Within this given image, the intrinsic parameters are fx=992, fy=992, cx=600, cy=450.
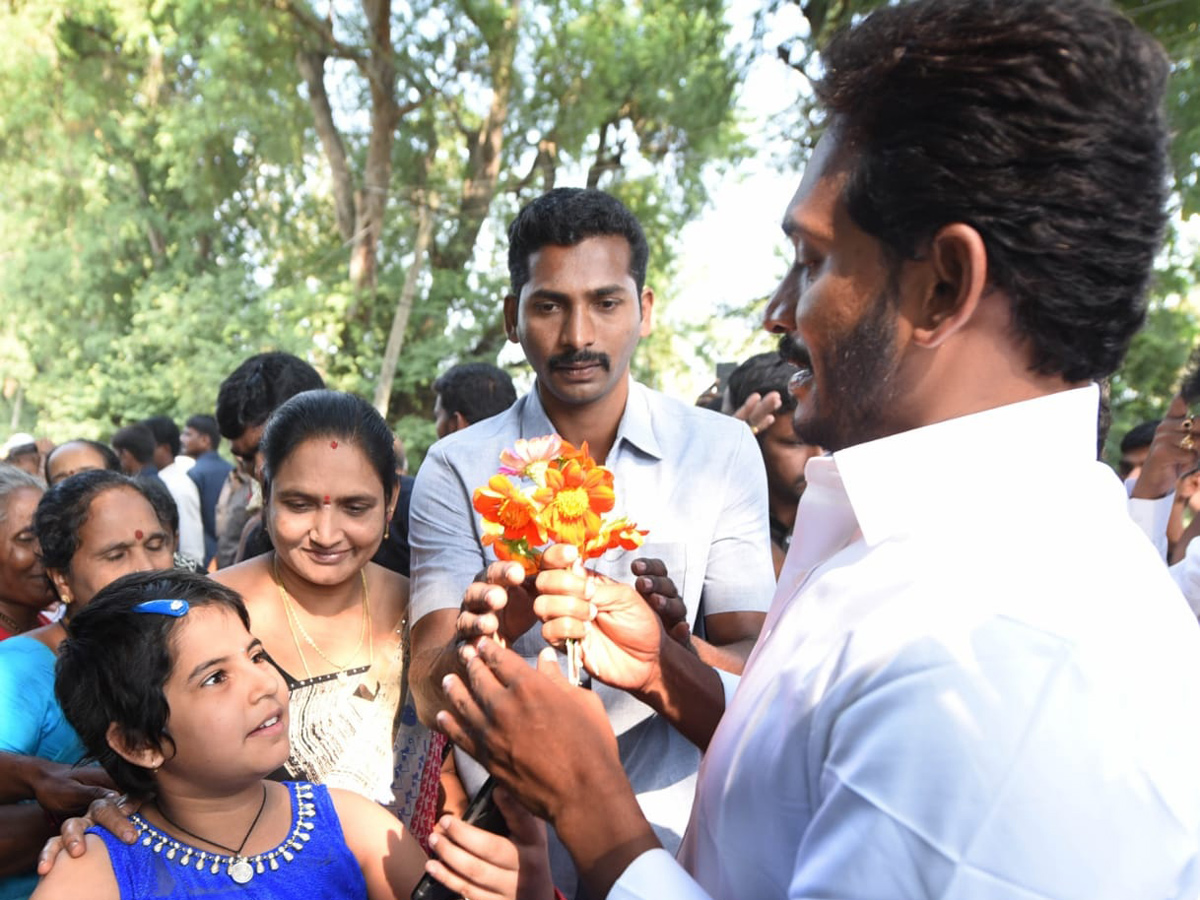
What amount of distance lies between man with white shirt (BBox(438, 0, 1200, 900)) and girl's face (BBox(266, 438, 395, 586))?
53.4 inches

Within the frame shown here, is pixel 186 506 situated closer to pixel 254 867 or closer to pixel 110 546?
pixel 110 546

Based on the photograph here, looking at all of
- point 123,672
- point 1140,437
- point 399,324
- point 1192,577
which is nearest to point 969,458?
point 123,672

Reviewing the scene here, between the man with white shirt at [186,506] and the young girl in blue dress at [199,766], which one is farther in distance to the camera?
the man with white shirt at [186,506]

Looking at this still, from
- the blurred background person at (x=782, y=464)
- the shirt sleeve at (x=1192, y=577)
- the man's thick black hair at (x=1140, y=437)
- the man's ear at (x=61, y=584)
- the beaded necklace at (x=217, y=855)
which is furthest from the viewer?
the man's thick black hair at (x=1140, y=437)

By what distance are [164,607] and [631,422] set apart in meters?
1.27

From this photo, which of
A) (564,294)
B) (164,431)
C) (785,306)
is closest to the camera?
(785,306)

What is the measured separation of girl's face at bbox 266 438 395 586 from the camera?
109 inches

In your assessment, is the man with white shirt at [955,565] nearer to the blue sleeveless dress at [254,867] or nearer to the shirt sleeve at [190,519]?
the blue sleeveless dress at [254,867]

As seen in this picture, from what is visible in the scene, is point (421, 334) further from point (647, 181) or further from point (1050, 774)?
point (1050, 774)

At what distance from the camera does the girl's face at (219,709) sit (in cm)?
220

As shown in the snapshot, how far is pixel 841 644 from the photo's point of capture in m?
1.20

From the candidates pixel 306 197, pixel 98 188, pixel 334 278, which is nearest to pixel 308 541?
pixel 334 278

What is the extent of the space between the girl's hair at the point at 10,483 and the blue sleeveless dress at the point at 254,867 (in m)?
1.90

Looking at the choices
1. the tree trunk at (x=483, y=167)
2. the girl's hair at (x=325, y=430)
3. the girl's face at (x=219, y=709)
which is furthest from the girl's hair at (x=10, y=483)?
the tree trunk at (x=483, y=167)
